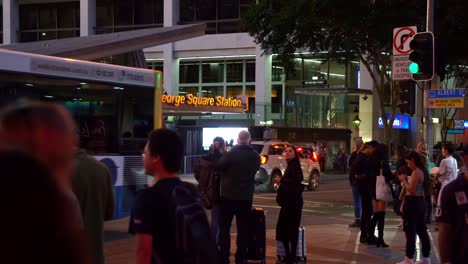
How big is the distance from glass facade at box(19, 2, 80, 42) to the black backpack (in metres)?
51.9

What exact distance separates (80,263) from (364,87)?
46.8m

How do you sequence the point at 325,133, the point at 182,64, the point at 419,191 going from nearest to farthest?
the point at 419,191 → the point at 325,133 → the point at 182,64

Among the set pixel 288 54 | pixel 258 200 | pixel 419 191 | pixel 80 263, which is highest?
pixel 288 54

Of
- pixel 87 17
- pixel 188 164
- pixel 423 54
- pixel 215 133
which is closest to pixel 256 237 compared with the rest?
pixel 423 54

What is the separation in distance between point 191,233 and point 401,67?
10.8 metres

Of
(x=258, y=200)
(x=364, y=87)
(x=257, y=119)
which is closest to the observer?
(x=258, y=200)

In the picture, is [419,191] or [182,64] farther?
[182,64]

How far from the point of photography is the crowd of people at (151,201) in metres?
1.67

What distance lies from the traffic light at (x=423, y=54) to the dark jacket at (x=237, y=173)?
5046mm

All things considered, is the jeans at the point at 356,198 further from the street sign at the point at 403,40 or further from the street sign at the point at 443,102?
the street sign at the point at 403,40

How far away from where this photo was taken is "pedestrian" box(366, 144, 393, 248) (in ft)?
39.3

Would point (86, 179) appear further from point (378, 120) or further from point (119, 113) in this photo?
point (378, 120)

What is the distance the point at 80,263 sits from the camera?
178 centimetres

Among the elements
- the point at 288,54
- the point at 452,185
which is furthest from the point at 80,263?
the point at 288,54
